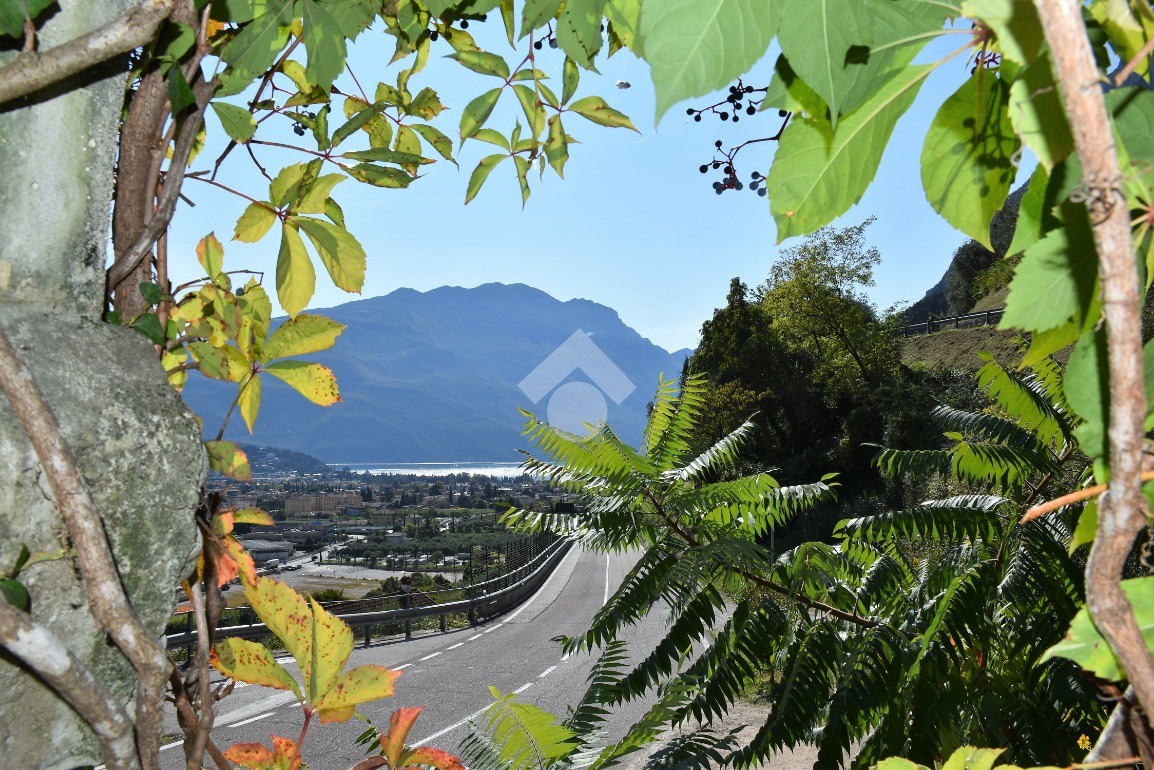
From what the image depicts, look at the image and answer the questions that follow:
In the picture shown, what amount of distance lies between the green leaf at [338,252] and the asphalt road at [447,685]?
10.9 m

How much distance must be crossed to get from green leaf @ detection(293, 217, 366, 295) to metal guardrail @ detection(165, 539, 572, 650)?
20.1 meters

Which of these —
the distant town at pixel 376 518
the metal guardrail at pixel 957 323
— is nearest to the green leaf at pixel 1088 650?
the metal guardrail at pixel 957 323

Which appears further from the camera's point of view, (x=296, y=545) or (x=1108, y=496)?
(x=296, y=545)

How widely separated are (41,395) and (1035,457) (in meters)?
4.56

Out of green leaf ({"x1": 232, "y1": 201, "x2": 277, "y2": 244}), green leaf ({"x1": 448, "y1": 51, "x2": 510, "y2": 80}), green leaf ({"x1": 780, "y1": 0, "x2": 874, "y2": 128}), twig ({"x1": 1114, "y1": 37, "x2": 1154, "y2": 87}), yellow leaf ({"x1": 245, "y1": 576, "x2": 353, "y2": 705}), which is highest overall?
green leaf ({"x1": 448, "y1": 51, "x2": 510, "y2": 80})

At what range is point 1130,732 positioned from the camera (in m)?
0.37

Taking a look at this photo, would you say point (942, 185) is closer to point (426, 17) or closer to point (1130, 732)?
point (1130, 732)

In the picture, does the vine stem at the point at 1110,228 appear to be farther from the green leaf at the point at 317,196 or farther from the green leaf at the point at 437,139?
the green leaf at the point at 437,139

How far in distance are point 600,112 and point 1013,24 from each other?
123cm

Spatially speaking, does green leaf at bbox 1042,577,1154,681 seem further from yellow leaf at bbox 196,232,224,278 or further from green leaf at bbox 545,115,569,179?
green leaf at bbox 545,115,569,179

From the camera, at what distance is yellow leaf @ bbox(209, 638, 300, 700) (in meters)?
0.90

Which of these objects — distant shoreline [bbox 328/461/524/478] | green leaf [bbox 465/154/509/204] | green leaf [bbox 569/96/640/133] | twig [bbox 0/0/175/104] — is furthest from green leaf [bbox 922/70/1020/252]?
distant shoreline [bbox 328/461/524/478]

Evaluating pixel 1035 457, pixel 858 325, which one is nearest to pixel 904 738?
pixel 1035 457

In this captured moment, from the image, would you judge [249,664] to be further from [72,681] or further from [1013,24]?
[1013,24]
